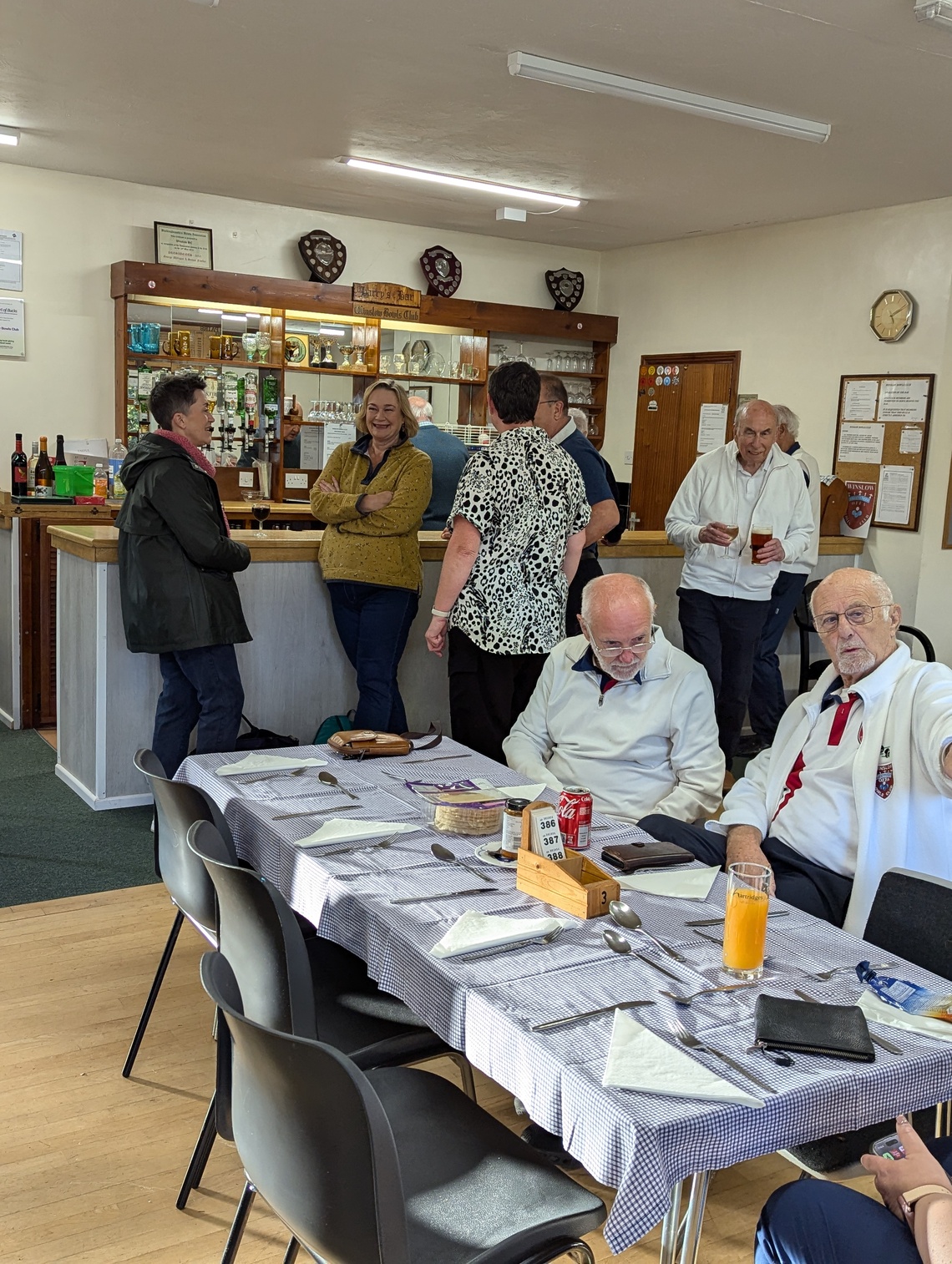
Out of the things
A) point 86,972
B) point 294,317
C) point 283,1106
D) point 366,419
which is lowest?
point 86,972

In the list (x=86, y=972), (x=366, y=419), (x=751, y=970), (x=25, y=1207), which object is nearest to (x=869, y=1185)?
(x=751, y=970)

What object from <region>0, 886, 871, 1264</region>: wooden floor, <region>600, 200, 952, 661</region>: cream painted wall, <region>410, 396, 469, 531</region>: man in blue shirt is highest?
<region>600, 200, 952, 661</region>: cream painted wall

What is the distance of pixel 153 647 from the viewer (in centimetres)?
413

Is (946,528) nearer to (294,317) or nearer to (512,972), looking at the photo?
(294,317)

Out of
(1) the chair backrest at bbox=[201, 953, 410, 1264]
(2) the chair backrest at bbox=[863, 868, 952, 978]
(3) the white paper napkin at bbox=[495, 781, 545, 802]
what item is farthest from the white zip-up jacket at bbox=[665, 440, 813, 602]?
(1) the chair backrest at bbox=[201, 953, 410, 1264]

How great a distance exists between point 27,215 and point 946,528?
6.06 meters

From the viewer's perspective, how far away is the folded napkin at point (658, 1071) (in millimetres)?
1429

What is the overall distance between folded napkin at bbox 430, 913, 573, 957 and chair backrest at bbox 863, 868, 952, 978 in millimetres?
606

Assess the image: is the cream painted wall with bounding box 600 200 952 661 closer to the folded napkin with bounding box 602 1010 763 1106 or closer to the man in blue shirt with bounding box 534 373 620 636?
the man in blue shirt with bounding box 534 373 620 636

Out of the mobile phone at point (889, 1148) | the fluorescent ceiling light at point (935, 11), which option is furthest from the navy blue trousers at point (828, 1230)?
the fluorescent ceiling light at point (935, 11)

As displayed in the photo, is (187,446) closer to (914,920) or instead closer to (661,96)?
(661,96)

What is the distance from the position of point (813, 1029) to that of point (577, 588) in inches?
127

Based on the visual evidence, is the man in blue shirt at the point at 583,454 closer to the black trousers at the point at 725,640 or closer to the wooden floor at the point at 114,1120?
the black trousers at the point at 725,640

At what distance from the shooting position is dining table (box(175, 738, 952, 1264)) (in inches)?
55.4
